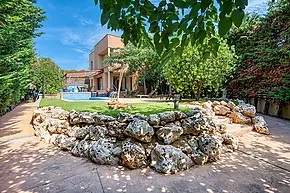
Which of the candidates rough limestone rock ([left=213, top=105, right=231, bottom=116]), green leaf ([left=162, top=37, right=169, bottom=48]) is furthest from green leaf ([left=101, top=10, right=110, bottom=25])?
rough limestone rock ([left=213, top=105, right=231, bottom=116])

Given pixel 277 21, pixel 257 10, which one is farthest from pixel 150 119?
pixel 257 10

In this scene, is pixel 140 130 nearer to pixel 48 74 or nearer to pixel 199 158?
pixel 199 158

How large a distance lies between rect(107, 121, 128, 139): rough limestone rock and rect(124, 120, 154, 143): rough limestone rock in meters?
0.21

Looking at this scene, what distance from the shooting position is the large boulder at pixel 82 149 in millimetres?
Answer: 4421

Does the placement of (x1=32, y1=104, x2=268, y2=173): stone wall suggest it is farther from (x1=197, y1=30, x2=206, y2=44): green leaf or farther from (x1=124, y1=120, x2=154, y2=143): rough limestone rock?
(x1=197, y1=30, x2=206, y2=44): green leaf

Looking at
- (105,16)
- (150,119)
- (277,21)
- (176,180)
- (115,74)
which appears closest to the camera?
(105,16)

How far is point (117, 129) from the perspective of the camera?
4.51 meters

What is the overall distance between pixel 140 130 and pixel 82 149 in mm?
1714

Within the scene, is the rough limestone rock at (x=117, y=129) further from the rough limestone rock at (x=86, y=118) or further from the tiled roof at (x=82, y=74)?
the tiled roof at (x=82, y=74)

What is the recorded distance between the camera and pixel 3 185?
3109mm

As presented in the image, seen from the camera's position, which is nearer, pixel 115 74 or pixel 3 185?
pixel 3 185

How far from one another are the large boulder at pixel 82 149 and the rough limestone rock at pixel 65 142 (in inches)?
11.0

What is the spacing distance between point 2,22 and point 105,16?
520 cm

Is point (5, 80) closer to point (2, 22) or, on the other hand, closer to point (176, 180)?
point (2, 22)
